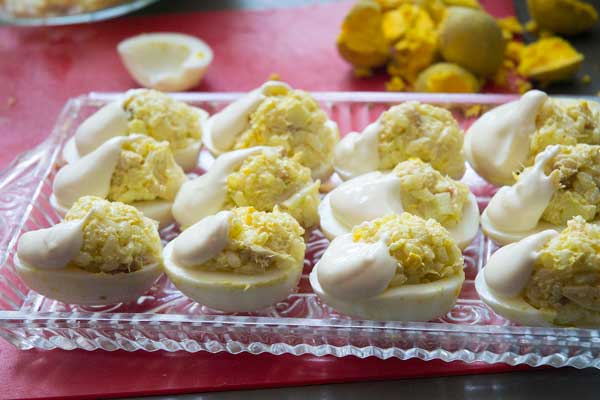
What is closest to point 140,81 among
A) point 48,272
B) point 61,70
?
point 61,70

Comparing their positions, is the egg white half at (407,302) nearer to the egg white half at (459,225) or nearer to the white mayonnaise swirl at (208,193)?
the egg white half at (459,225)

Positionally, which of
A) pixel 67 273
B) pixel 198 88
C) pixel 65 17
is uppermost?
pixel 65 17

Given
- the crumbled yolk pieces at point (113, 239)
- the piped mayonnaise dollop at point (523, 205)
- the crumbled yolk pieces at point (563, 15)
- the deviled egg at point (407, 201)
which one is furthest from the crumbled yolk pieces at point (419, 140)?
the crumbled yolk pieces at point (563, 15)

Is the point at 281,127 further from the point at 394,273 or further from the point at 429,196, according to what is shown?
the point at 394,273

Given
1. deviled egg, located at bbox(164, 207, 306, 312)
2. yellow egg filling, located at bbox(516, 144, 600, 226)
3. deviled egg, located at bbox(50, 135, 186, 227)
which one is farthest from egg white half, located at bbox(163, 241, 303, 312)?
yellow egg filling, located at bbox(516, 144, 600, 226)

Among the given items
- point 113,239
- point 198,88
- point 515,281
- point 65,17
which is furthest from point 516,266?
point 65,17

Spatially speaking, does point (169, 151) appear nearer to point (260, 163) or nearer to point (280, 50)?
point (260, 163)

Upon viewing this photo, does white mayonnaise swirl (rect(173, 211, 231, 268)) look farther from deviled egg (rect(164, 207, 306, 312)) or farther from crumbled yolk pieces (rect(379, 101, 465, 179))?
crumbled yolk pieces (rect(379, 101, 465, 179))
